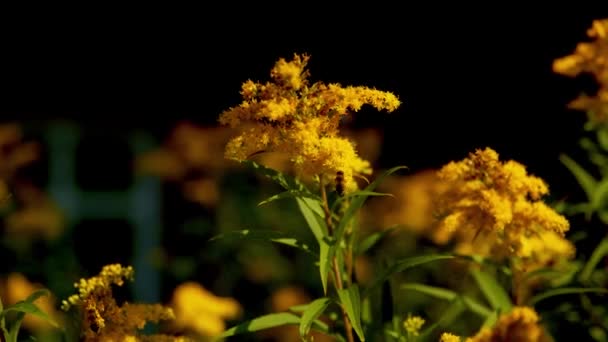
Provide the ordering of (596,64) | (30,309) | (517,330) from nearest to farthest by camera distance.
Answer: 1. (517,330)
2. (30,309)
3. (596,64)

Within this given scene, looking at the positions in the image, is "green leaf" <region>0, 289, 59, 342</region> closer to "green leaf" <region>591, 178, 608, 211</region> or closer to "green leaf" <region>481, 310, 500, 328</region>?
"green leaf" <region>481, 310, 500, 328</region>

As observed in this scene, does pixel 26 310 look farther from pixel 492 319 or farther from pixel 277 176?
pixel 492 319

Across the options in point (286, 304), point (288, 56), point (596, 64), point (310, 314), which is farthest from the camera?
point (288, 56)

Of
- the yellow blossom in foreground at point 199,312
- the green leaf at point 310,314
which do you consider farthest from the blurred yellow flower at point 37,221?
the green leaf at point 310,314

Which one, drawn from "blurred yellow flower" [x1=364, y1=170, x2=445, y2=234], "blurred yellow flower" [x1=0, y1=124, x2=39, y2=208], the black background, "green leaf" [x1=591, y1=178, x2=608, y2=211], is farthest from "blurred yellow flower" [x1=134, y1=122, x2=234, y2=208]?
"green leaf" [x1=591, y1=178, x2=608, y2=211]

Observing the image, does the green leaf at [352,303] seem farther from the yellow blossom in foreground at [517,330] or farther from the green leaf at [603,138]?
the green leaf at [603,138]

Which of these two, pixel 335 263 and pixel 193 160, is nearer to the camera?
pixel 335 263

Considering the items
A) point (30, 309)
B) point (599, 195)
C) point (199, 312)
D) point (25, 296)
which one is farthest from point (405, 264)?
point (25, 296)
